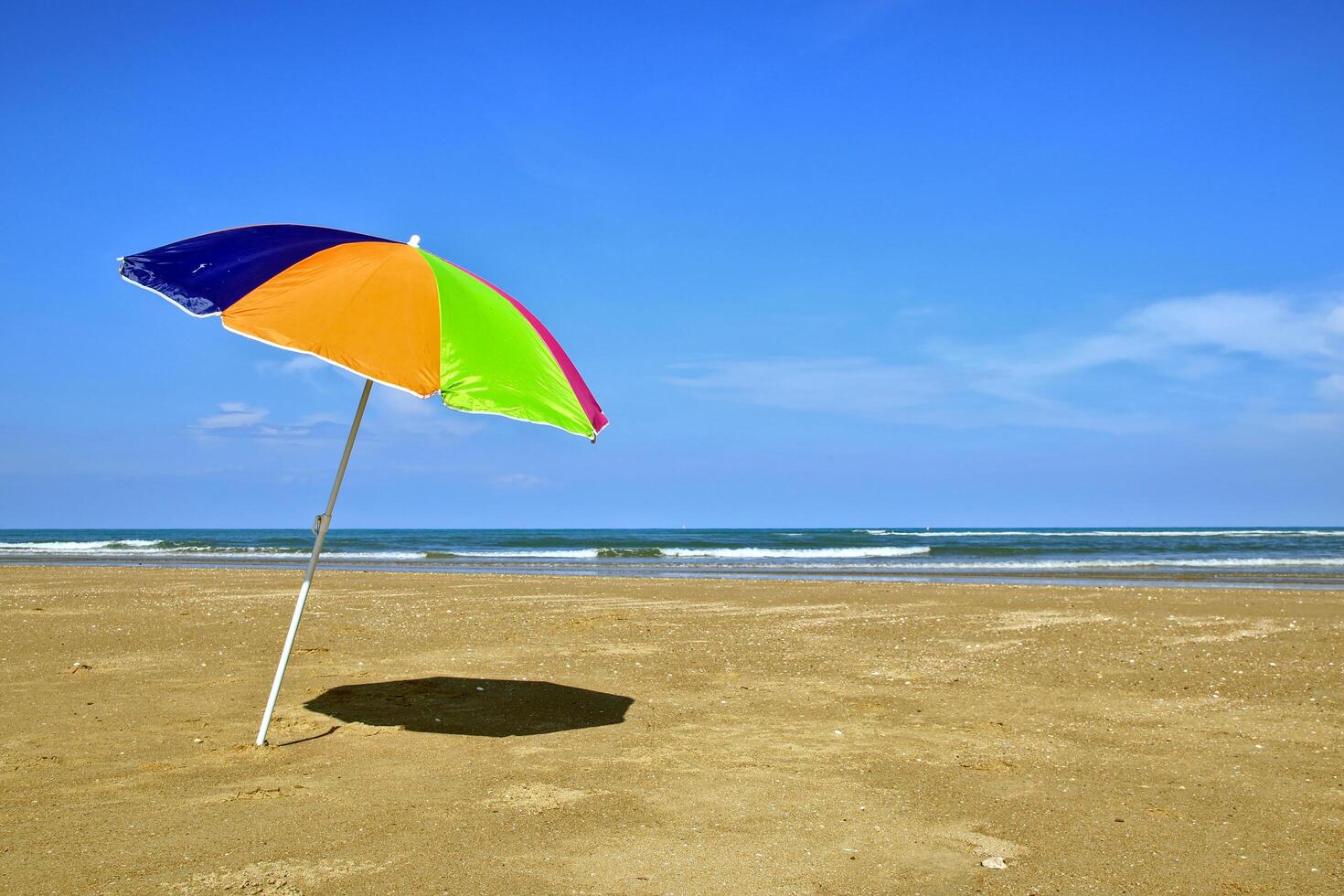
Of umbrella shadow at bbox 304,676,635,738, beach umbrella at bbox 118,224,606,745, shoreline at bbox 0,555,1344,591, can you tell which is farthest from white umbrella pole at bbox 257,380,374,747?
shoreline at bbox 0,555,1344,591

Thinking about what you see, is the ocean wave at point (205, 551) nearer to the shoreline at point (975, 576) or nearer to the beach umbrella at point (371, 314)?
the shoreline at point (975, 576)

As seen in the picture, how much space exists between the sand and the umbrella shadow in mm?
37

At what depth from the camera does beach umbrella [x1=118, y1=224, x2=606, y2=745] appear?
192 inches

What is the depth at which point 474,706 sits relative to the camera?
23.7 ft

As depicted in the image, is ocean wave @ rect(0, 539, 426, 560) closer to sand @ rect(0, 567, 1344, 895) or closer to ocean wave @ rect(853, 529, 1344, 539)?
sand @ rect(0, 567, 1344, 895)

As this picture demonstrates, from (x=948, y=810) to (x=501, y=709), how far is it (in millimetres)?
3535

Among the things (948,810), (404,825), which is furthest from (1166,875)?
(404,825)

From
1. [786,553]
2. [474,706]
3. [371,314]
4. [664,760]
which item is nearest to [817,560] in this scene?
[786,553]

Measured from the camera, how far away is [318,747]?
5820 mm

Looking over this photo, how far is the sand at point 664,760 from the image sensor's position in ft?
13.1

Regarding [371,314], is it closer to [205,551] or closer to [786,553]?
[786,553]

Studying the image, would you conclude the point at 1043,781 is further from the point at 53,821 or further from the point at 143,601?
the point at 143,601

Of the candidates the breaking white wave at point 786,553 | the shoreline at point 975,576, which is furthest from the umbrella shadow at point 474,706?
the breaking white wave at point 786,553

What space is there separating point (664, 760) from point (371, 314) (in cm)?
313
